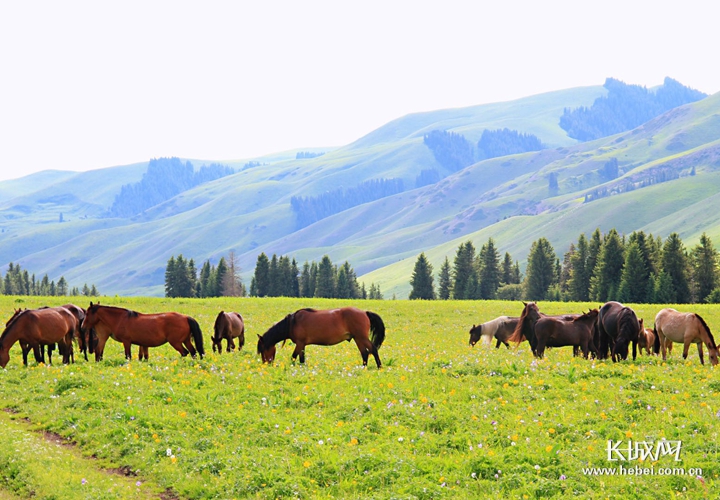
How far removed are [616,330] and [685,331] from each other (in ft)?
8.94

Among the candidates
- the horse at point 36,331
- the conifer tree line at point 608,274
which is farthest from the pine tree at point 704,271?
the horse at point 36,331

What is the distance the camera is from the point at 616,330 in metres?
22.0

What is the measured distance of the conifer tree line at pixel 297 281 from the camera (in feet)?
441

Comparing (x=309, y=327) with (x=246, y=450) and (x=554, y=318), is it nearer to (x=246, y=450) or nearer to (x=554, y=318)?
(x=246, y=450)

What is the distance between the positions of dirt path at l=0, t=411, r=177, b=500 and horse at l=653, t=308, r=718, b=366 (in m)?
18.5

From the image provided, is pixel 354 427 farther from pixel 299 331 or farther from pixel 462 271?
pixel 462 271

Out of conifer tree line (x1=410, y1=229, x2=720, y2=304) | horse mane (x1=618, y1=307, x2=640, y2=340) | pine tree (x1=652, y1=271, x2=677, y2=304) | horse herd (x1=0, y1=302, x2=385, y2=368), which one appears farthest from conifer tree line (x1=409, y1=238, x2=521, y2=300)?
horse herd (x1=0, y1=302, x2=385, y2=368)

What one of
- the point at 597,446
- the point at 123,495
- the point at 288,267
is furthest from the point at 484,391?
the point at 288,267

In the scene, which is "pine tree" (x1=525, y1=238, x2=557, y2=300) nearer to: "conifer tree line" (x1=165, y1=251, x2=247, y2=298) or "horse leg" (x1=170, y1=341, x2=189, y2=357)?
"conifer tree line" (x1=165, y1=251, x2=247, y2=298)

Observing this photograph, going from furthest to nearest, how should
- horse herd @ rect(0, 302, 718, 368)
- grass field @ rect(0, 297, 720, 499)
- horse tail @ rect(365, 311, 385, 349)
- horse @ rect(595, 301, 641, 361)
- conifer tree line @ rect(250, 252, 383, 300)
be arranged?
conifer tree line @ rect(250, 252, 383, 300), horse @ rect(595, 301, 641, 361), horse tail @ rect(365, 311, 385, 349), horse herd @ rect(0, 302, 718, 368), grass field @ rect(0, 297, 720, 499)

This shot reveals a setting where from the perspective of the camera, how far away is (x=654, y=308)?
164ft

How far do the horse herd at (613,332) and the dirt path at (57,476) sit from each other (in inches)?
635

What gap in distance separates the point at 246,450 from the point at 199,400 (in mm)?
3744

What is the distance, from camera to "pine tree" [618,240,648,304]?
309 ft
